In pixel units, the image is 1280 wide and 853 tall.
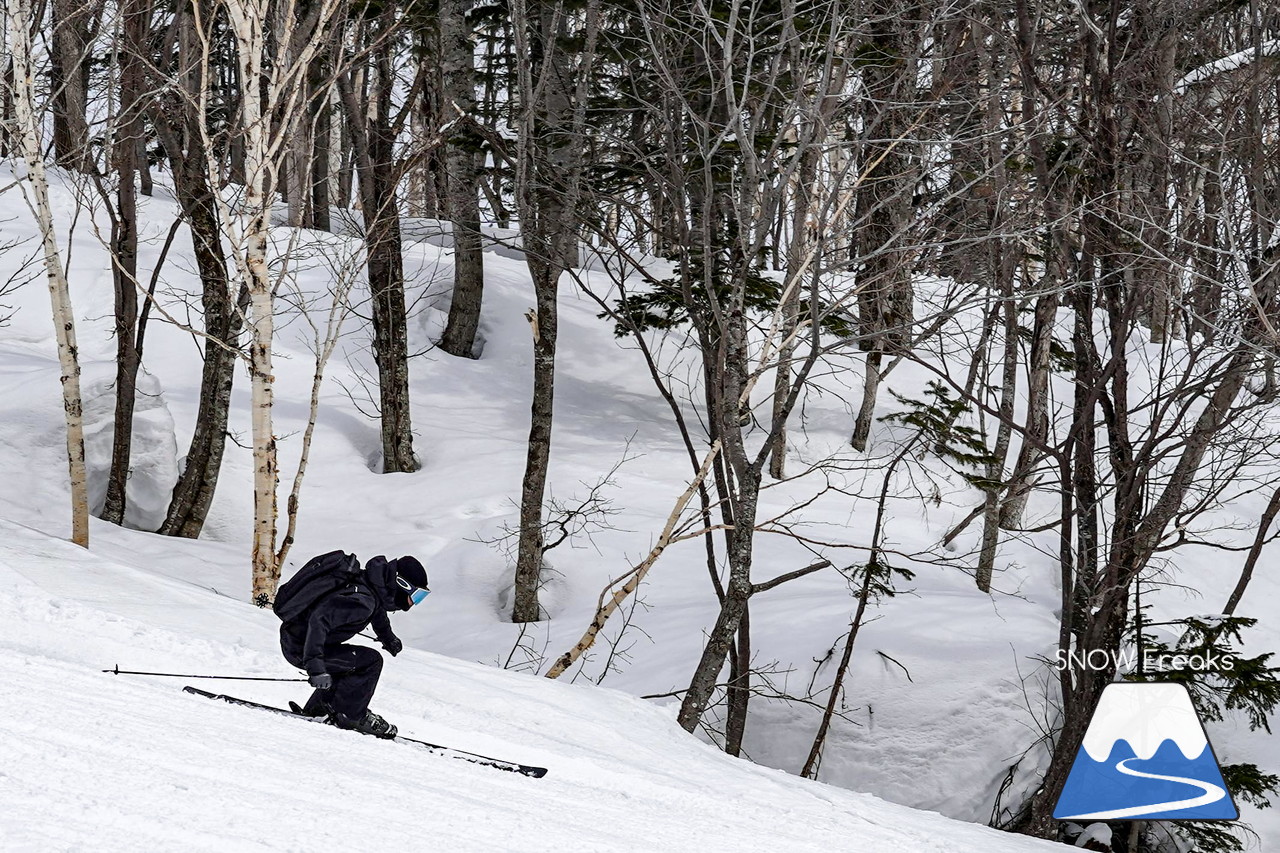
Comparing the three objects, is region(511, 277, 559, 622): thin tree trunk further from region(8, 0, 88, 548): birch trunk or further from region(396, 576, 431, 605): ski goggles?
region(396, 576, 431, 605): ski goggles

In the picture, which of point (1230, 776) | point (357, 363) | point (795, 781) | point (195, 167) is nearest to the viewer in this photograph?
point (795, 781)

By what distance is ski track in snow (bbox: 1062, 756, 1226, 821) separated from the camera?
192 inches

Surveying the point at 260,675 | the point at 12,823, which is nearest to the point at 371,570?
the point at 260,675

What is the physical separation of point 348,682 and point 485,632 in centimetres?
685

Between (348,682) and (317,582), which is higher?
(317,582)

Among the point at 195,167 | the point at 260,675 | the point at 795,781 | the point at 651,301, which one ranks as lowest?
the point at 795,781

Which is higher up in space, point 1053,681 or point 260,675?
point 260,675

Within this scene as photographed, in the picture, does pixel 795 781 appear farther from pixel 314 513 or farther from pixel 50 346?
pixel 50 346

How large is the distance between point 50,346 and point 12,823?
1722cm

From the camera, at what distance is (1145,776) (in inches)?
199

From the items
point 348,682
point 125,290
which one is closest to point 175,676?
point 348,682

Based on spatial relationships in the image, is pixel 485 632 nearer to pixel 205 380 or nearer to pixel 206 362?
pixel 205 380

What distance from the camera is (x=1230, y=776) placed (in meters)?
9.21

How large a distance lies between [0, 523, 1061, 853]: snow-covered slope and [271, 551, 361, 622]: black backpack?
1.75ft
